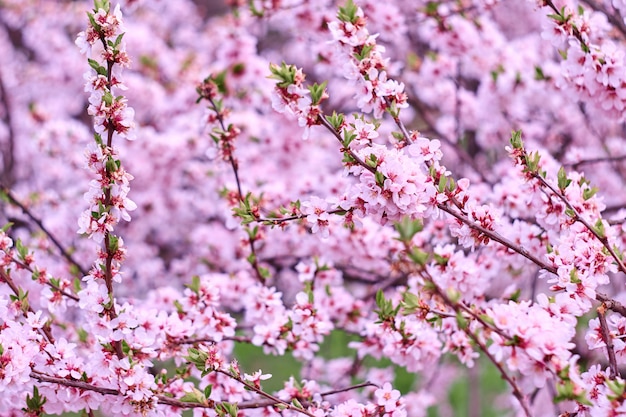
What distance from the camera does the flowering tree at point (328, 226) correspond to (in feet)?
7.41

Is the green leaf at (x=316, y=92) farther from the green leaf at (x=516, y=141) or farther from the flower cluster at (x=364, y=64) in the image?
the green leaf at (x=516, y=141)

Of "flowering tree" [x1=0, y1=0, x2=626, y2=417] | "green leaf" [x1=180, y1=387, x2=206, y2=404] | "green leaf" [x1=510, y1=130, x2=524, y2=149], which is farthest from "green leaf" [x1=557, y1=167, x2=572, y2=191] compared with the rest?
"green leaf" [x1=180, y1=387, x2=206, y2=404]

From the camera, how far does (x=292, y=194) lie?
14.5ft

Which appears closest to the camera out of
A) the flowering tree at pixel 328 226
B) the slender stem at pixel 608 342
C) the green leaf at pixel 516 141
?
the slender stem at pixel 608 342

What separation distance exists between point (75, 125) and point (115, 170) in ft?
12.0

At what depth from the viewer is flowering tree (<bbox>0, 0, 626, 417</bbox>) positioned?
7.41ft

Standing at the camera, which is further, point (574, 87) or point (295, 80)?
point (574, 87)

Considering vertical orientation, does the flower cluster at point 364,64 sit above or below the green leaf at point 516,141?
above

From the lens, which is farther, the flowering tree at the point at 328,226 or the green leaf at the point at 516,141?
the green leaf at the point at 516,141

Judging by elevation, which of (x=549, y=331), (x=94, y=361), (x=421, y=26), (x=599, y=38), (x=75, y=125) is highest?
(x=421, y=26)

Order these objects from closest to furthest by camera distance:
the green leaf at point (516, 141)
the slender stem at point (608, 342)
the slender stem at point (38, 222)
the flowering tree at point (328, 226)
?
the slender stem at point (608, 342) < the flowering tree at point (328, 226) < the green leaf at point (516, 141) < the slender stem at point (38, 222)

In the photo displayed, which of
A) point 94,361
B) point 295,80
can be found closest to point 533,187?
point 295,80

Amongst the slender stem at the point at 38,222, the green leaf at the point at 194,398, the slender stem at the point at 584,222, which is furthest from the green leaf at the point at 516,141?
the slender stem at the point at 38,222

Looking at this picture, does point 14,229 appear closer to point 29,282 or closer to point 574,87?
point 29,282
